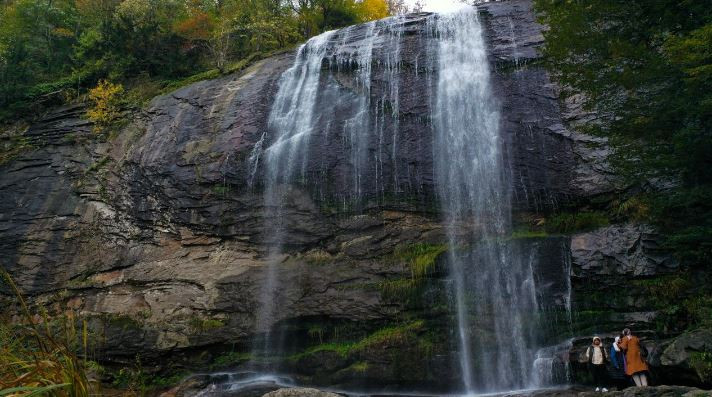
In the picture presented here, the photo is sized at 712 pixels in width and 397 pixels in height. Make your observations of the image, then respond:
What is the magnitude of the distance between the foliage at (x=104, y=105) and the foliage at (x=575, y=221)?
12796 millimetres

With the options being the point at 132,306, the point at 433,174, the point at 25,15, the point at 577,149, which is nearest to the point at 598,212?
the point at 577,149

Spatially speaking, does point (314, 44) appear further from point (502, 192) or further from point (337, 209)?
point (502, 192)

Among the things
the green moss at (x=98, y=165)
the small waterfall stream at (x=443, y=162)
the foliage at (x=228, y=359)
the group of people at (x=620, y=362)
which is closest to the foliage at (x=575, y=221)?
the small waterfall stream at (x=443, y=162)

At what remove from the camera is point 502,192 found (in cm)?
1209

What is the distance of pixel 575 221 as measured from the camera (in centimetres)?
1134

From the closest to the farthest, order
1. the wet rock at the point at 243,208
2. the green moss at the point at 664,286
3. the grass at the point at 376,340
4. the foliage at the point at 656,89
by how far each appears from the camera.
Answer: the foliage at the point at 656,89, the green moss at the point at 664,286, the grass at the point at 376,340, the wet rock at the point at 243,208

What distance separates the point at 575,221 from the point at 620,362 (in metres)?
3.60

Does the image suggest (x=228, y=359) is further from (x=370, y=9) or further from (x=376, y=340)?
(x=370, y=9)

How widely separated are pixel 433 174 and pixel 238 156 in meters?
5.19

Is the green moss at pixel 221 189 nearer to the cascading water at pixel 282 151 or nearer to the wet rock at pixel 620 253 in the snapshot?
the cascading water at pixel 282 151

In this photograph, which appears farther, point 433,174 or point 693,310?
point 433,174

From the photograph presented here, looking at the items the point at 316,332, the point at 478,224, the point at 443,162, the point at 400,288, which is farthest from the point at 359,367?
the point at 443,162

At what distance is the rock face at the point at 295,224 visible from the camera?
36.8 feet

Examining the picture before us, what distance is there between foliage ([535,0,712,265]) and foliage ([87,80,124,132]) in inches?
494
